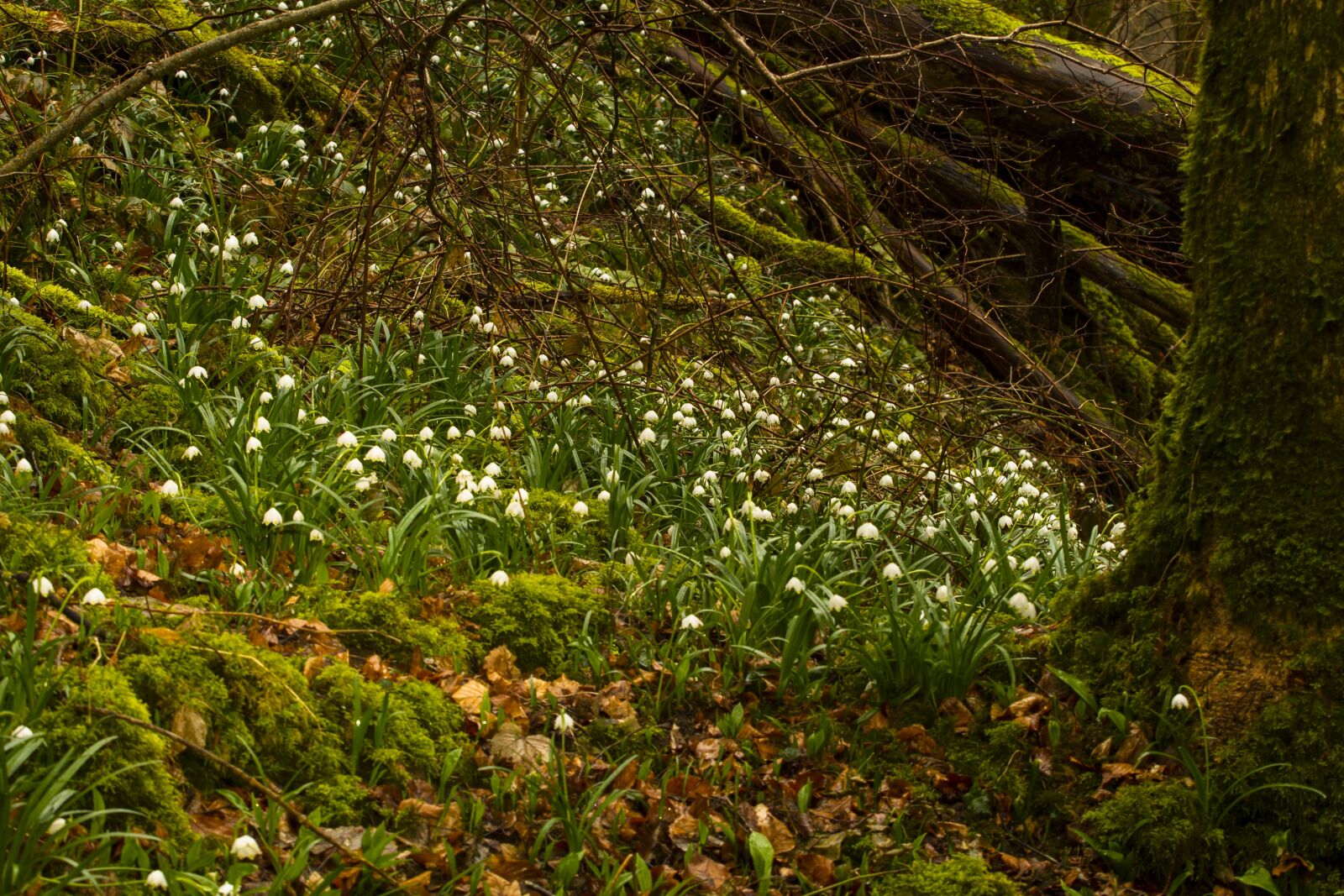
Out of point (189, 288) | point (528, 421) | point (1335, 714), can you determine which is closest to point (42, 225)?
point (189, 288)

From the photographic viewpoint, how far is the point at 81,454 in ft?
13.3

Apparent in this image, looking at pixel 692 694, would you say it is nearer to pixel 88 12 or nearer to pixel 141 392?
pixel 141 392

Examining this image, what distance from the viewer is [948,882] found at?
2977mm

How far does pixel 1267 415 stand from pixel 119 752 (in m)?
3.03

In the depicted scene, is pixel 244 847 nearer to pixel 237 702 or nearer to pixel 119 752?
pixel 119 752

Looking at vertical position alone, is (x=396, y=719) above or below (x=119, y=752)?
below

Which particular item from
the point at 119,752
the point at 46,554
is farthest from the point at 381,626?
the point at 119,752

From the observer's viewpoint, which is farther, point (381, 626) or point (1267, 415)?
point (381, 626)

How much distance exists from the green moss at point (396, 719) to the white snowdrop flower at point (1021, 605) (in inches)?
70.5

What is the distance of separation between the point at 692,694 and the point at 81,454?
2.33 meters

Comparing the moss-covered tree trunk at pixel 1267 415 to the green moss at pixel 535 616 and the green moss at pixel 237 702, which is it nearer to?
the green moss at pixel 535 616

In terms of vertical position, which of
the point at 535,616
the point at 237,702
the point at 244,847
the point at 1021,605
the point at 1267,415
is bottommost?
the point at 535,616

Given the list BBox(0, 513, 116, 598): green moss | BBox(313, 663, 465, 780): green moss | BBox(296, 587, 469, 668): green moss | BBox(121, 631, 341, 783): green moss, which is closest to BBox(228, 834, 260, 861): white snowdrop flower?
BBox(121, 631, 341, 783): green moss

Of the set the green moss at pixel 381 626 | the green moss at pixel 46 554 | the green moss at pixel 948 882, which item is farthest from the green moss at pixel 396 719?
the green moss at pixel 948 882
